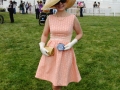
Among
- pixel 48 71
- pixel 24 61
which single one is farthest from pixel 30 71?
pixel 48 71

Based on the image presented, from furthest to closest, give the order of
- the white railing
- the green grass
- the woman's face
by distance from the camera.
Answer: the white railing < the green grass < the woman's face

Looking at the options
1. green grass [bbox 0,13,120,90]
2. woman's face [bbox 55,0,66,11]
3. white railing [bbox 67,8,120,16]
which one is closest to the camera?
woman's face [bbox 55,0,66,11]

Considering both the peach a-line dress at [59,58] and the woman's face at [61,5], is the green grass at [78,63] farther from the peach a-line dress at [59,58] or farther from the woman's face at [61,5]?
the woman's face at [61,5]

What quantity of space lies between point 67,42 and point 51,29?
0.31 m

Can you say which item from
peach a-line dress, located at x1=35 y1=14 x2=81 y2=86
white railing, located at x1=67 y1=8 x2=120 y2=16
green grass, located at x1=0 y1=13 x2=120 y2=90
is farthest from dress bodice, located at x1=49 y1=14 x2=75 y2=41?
white railing, located at x1=67 y1=8 x2=120 y2=16

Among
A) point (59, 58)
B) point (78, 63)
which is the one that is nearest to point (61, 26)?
point (59, 58)

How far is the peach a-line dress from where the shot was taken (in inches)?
161

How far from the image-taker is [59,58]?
13.5 ft

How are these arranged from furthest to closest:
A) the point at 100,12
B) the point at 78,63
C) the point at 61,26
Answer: the point at 100,12
the point at 78,63
the point at 61,26

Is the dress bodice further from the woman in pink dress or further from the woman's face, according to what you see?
the woman's face

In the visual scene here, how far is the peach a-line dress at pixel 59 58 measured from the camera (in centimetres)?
410

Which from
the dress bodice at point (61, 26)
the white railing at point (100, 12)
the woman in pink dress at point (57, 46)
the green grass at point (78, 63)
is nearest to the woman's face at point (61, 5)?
the woman in pink dress at point (57, 46)

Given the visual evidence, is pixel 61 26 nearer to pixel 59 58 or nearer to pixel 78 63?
pixel 59 58

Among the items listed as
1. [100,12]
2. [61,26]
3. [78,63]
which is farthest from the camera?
[100,12]
